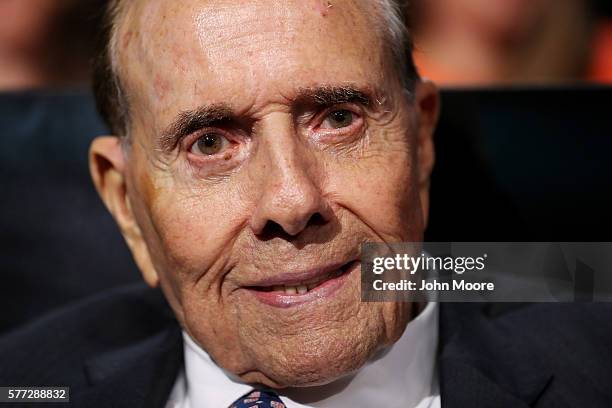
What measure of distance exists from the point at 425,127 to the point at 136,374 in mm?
790

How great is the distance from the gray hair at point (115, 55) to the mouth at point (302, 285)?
0.41 meters

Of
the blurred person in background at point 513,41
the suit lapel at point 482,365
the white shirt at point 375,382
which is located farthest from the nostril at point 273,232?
the blurred person in background at point 513,41

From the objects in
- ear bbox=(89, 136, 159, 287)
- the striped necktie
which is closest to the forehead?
ear bbox=(89, 136, 159, 287)

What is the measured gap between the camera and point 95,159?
192 cm

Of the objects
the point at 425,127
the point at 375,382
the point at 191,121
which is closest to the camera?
the point at 191,121

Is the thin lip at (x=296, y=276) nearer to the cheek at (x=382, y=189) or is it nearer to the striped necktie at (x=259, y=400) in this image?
the cheek at (x=382, y=189)

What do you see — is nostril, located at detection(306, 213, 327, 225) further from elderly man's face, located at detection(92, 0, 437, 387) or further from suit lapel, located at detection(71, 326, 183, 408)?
suit lapel, located at detection(71, 326, 183, 408)

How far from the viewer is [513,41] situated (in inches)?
120

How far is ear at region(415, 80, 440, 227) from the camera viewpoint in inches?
71.4

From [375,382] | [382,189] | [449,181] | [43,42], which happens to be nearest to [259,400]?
[375,382]

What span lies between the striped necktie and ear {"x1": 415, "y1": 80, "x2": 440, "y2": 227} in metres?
0.46

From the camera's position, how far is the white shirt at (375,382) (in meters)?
1.70

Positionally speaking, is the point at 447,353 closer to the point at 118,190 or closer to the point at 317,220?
the point at 317,220

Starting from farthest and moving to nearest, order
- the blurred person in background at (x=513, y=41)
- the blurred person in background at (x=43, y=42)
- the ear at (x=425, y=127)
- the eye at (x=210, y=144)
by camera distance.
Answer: the blurred person in background at (x=43, y=42) < the blurred person in background at (x=513, y=41) < the ear at (x=425, y=127) < the eye at (x=210, y=144)
